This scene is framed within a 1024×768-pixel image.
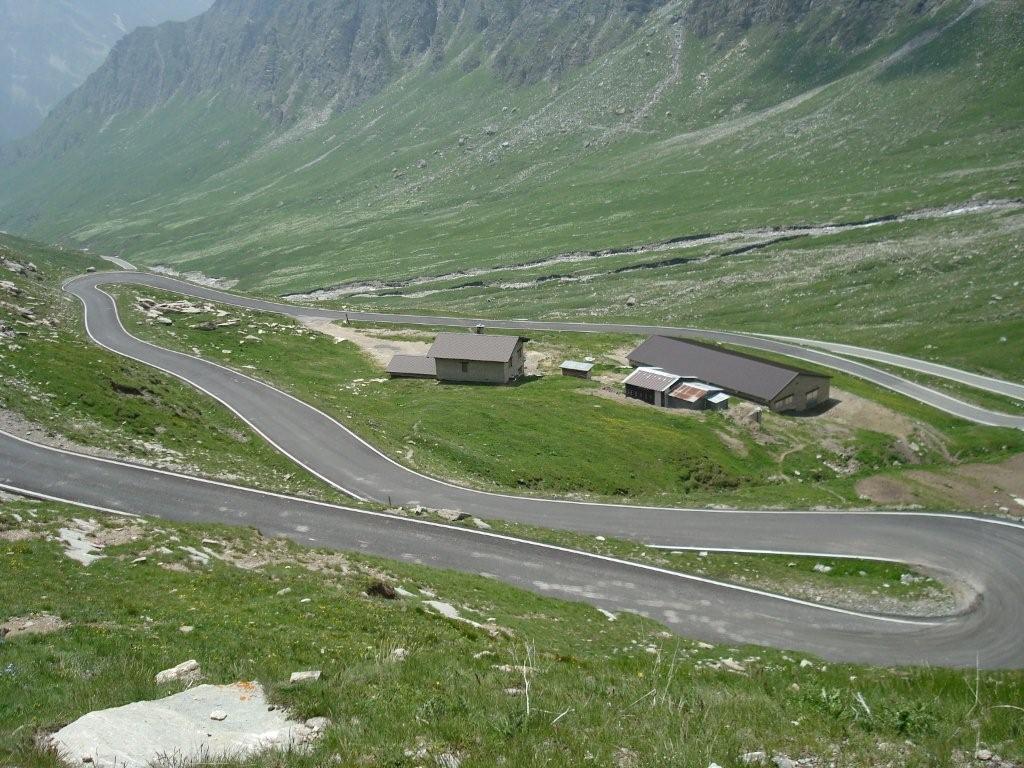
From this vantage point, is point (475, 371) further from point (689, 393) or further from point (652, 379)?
point (689, 393)

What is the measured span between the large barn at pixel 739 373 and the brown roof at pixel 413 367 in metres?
28.1

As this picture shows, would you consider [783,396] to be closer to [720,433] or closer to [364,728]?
[720,433]

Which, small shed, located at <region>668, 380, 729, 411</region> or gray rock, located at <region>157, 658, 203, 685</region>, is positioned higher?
small shed, located at <region>668, 380, 729, 411</region>

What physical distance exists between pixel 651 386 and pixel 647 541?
3768 centimetres

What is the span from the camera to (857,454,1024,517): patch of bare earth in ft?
180

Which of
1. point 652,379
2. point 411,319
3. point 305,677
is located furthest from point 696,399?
point 305,677

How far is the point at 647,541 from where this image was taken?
134 feet

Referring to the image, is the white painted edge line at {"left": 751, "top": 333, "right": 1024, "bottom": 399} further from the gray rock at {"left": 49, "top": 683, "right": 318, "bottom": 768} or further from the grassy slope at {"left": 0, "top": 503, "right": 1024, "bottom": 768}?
the gray rock at {"left": 49, "top": 683, "right": 318, "bottom": 768}

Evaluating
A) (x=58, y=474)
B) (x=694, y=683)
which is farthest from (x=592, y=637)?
(x=58, y=474)

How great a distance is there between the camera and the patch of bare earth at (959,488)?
5500cm

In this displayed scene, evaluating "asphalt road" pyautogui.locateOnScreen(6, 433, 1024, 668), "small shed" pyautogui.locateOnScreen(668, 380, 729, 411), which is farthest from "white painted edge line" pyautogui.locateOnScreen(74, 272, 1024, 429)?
"asphalt road" pyautogui.locateOnScreen(6, 433, 1024, 668)

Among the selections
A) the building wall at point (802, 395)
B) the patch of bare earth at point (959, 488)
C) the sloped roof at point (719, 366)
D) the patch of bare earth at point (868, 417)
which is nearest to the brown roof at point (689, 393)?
the sloped roof at point (719, 366)

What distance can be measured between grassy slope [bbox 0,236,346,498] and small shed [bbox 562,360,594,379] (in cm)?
4244

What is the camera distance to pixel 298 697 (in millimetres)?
13547
